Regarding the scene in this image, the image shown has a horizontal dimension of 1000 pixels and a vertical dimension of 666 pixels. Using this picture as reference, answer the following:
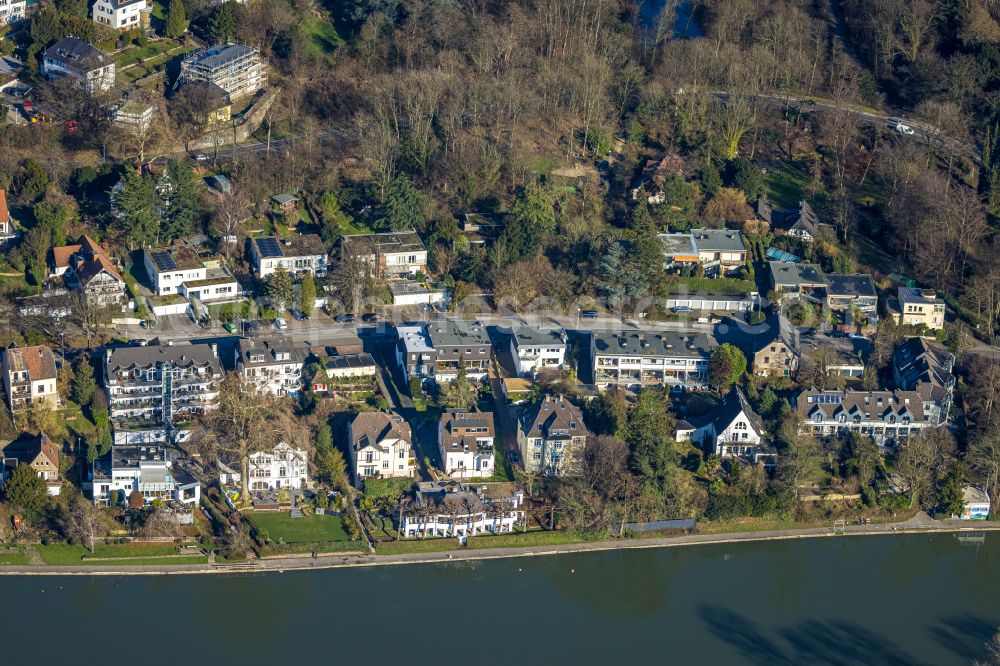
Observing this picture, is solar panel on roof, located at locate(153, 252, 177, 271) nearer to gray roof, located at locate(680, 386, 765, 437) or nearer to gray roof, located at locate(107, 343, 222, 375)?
gray roof, located at locate(107, 343, 222, 375)

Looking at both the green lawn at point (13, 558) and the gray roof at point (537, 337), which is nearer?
the green lawn at point (13, 558)

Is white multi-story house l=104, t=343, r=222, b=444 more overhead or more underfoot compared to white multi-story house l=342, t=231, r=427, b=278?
more underfoot

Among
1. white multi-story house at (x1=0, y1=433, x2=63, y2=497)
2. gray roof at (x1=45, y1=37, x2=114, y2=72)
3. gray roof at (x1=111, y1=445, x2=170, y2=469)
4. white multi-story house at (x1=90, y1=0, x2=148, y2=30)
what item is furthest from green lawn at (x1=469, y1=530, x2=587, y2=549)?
white multi-story house at (x1=90, y1=0, x2=148, y2=30)

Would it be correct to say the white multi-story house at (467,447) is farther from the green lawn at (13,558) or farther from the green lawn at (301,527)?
the green lawn at (13,558)

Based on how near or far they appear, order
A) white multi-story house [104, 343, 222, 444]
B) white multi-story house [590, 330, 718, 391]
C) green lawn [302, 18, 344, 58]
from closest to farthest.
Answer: white multi-story house [104, 343, 222, 444], white multi-story house [590, 330, 718, 391], green lawn [302, 18, 344, 58]

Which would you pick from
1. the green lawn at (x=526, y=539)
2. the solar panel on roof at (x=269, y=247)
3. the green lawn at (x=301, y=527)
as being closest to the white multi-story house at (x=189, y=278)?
the solar panel on roof at (x=269, y=247)
